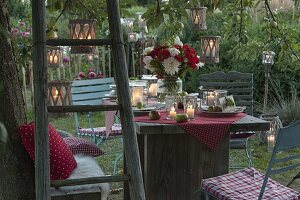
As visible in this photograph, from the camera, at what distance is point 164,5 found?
389cm

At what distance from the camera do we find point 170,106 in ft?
12.8

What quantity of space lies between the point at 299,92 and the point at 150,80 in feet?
11.0

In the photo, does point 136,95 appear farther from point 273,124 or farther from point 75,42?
point 75,42

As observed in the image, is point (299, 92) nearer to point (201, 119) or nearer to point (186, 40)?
point (186, 40)

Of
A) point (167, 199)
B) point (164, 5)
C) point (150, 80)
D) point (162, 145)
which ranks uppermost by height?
point (164, 5)

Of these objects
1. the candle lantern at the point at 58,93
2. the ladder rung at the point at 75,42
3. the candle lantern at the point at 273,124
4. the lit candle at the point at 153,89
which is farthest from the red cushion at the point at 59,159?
the candle lantern at the point at 273,124

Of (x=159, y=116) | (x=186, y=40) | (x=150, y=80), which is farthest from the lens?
(x=186, y=40)

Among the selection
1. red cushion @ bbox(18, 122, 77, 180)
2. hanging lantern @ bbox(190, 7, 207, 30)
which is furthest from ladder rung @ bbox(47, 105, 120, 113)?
hanging lantern @ bbox(190, 7, 207, 30)

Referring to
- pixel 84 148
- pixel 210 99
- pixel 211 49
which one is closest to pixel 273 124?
pixel 210 99

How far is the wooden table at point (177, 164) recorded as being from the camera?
12.4 ft

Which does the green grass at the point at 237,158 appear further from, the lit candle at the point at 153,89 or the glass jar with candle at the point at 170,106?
the glass jar with candle at the point at 170,106

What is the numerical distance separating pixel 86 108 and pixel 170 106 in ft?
5.01

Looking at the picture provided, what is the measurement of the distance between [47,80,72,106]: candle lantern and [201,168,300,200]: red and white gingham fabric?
3.25 feet

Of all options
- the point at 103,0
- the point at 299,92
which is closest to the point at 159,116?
the point at 103,0
